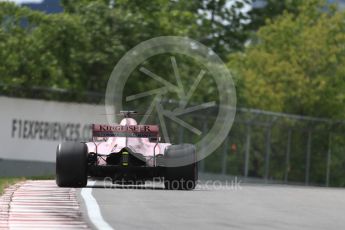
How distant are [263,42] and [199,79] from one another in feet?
37.8

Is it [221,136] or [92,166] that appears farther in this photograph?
[221,136]

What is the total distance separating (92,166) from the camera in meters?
20.1

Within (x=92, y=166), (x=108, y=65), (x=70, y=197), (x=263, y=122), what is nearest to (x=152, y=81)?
(x=108, y=65)

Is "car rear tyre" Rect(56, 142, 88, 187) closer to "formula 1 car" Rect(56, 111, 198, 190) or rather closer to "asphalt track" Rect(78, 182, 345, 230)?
"formula 1 car" Rect(56, 111, 198, 190)

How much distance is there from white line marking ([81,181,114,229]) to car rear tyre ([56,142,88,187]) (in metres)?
1.21

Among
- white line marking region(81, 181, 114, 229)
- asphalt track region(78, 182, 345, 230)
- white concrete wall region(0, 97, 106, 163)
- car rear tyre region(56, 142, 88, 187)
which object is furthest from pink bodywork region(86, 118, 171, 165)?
white concrete wall region(0, 97, 106, 163)

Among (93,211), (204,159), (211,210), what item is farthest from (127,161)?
(204,159)

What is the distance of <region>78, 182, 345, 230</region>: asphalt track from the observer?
13.2 m

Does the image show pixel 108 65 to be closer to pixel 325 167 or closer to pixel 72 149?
pixel 325 167

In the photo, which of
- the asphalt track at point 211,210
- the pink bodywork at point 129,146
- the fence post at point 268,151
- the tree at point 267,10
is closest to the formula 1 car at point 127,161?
the pink bodywork at point 129,146

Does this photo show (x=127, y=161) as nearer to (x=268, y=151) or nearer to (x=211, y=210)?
(x=211, y=210)

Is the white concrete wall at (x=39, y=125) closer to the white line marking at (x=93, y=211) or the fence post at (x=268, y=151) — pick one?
the fence post at (x=268, y=151)

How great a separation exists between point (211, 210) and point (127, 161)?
4.94 metres

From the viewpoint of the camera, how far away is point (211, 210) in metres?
15.3
